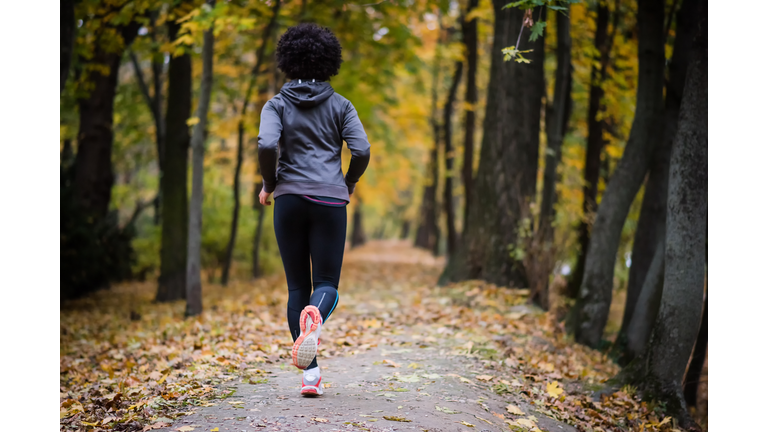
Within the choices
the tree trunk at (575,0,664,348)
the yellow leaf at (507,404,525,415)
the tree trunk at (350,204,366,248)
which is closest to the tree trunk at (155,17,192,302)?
the tree trunk at (575,0,664,348)

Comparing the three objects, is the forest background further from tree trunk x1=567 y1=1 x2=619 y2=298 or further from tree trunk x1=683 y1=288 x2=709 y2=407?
tree trunk x1=683 y1=288 x2=709 y2=407

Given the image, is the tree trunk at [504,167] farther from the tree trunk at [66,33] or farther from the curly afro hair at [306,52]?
the tree trunk at [66,33]

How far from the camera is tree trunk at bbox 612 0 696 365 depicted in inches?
271

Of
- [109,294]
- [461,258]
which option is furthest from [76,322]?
[461,258]

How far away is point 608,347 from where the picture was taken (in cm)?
724

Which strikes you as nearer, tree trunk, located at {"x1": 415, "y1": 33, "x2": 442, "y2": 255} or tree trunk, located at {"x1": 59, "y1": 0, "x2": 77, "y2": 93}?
tree trunk, located at {"x1": 59, "y1": 0, "x2": 77, "y2": 93}

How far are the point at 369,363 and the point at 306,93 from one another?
240cm

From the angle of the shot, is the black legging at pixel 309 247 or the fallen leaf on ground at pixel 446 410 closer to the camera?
the black legging at pixel 309 247

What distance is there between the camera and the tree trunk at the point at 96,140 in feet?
39.9

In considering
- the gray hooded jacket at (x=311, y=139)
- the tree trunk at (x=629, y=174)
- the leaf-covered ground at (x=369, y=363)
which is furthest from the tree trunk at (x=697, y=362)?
the gray hooded jacket at (x=311, y=139)

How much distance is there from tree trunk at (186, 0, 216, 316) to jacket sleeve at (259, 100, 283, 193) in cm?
513

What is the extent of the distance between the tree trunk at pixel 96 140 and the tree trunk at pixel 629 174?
31.6ft

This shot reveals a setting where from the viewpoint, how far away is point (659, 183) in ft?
24.3

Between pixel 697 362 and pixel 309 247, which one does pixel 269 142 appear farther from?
pixel 697 362
